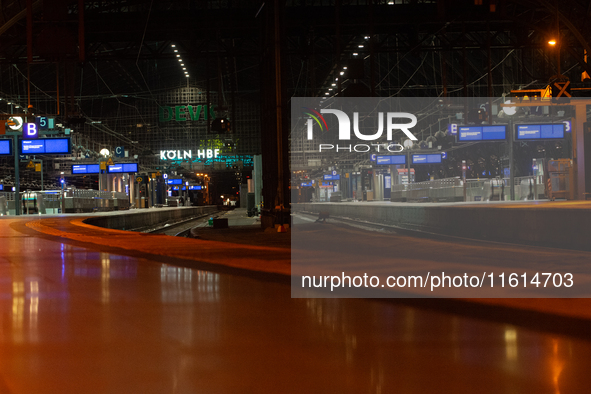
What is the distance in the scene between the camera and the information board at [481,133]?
1337 inches

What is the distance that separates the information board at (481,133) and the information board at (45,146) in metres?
25.0

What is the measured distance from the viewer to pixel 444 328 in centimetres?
479

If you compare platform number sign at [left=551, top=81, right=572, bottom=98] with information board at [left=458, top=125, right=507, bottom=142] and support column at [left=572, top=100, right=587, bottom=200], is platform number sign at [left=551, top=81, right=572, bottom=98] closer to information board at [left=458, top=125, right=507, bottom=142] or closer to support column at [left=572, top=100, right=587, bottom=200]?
support column at [left=572, top=100, right=587, bottom=200]

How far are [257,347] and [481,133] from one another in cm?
3249

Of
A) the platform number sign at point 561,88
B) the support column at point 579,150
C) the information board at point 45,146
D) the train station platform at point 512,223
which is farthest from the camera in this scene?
the information board at point 45,146

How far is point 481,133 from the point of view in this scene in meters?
34.3

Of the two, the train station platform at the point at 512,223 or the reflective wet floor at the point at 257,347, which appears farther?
the train station platform at the point at 512,223

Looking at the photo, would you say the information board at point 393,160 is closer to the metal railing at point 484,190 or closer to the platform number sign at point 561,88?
the metal railing at point 484,190

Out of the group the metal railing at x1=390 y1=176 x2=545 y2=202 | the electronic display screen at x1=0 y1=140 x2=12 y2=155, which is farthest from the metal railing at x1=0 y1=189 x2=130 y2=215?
the metal railing at x1=390 y1=176 x2=545 y2=202

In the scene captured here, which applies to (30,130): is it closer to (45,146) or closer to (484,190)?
(45,146)

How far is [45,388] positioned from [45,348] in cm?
94

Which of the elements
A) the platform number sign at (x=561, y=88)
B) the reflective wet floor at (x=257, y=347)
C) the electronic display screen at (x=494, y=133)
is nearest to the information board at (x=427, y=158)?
the electronic display screen at (x=494, y=133)

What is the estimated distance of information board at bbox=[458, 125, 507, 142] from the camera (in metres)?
34.0

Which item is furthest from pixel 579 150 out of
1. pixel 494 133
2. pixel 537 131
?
pixel 494 133
